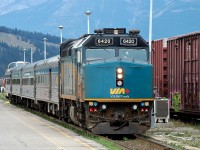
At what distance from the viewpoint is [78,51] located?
68.2ft

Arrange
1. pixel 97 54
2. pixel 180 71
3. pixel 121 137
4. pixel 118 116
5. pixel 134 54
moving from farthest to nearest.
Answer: pixel 180 71
pixel 121 137
pixel 134 54
pixel 97 54
pixel 118 116

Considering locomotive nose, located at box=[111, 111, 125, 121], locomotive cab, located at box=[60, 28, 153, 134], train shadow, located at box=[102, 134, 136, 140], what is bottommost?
train shadow, located at box=[102, 134, 136, 140]

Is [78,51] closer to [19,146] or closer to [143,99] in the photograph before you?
[143,99]

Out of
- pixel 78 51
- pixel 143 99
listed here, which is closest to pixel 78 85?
pixel 78 51

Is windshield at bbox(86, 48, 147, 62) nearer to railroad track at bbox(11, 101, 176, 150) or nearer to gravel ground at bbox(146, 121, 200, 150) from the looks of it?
railroad track at bbox(11, 101, 176, 150)

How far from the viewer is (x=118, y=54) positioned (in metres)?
20.4

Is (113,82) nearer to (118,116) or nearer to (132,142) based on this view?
(118,116)

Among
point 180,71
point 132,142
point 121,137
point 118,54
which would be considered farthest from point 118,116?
point 180,71

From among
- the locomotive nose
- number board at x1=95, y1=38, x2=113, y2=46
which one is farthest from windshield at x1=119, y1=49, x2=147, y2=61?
the locomotive nose

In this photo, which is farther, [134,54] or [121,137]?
[121,137]

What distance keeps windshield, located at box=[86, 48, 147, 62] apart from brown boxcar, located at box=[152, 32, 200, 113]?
4603 millimetres

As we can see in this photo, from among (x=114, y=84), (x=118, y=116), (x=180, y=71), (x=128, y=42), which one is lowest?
(x=118, y=116)

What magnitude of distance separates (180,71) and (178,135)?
6.13m

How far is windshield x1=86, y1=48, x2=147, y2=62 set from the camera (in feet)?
66.6
